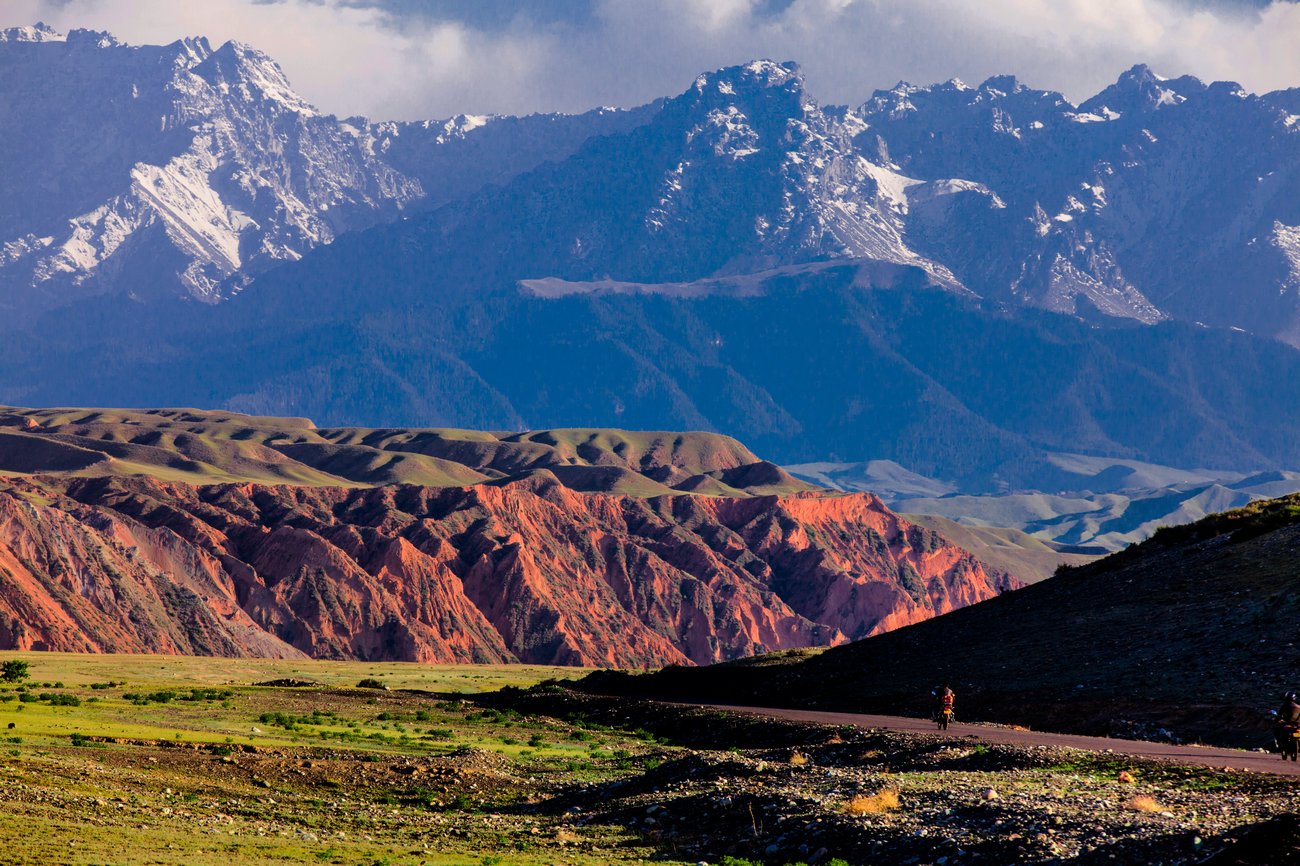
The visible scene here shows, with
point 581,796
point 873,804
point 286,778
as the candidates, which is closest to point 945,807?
point 873,804

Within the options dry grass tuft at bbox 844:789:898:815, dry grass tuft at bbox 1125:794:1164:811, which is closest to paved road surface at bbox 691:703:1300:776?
dry grass tuft at bbox 1125:794:1164:811

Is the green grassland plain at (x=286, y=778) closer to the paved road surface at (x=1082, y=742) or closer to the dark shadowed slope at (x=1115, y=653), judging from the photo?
the paved road surface at (x=1082, y=742)

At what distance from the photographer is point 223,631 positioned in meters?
161

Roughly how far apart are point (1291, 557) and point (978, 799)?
37.3m

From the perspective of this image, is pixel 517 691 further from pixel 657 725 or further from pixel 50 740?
pixel 50 740

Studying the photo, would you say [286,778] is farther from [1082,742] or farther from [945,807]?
[1082,742]

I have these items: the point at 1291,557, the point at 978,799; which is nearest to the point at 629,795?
the point at 978,799

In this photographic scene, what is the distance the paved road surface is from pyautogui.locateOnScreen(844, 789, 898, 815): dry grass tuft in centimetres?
841

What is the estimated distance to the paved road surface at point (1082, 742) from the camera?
42281 mm

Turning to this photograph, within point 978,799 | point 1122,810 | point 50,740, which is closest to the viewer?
point 1122,810

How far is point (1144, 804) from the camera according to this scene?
3425 centimetres

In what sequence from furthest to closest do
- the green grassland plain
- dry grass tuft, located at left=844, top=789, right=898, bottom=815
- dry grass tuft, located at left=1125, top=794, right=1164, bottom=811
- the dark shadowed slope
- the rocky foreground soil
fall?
the dark shadowed slope < dry grass tuft, located at left=844, top=789, right=898, bottom=815 < the green grassland plain < dry grass tuft, located at left=1125, top=794, right=1164, bottom=811 < the rocky foreground soil

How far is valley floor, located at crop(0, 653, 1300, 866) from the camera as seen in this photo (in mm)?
33562

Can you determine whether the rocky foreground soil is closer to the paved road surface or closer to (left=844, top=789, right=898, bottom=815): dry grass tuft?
(left=844, top=789, right=898, bottom=815): dry grass tuft
